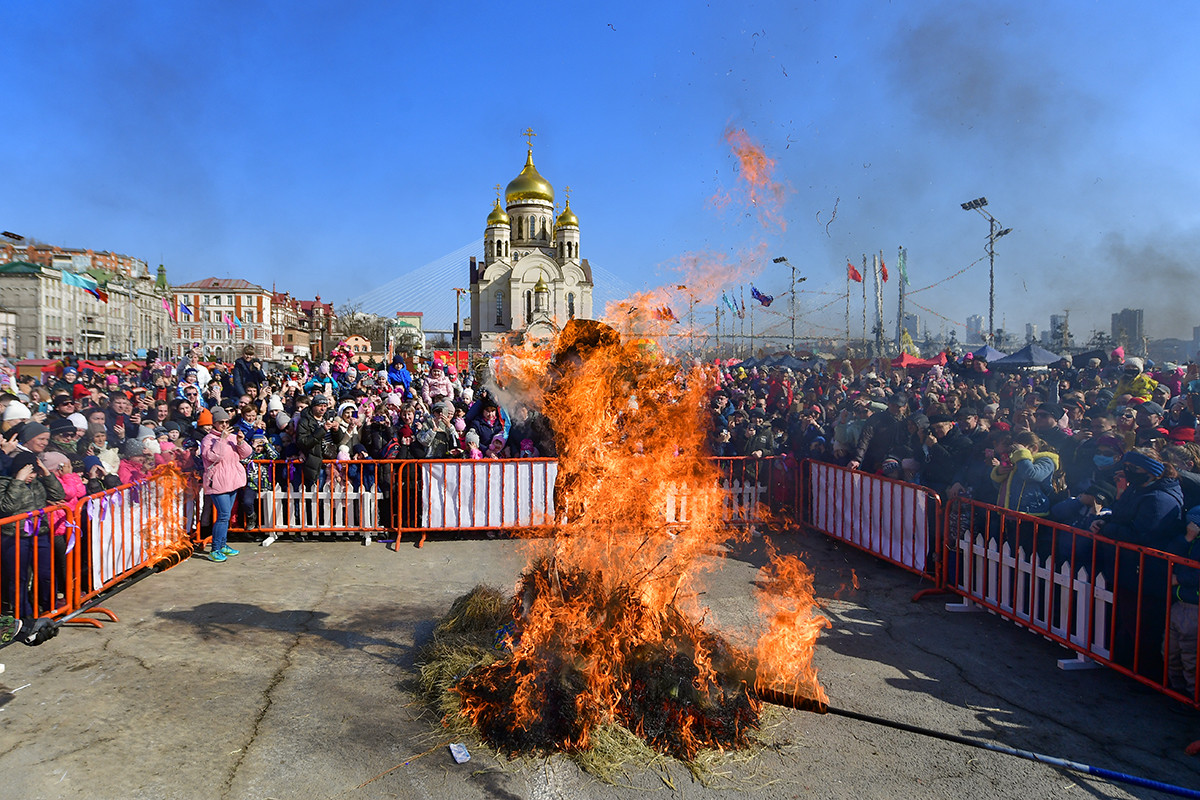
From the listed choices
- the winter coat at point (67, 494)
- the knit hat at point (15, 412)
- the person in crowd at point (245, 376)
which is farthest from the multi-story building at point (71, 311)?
the winter coat at point (67, 494)

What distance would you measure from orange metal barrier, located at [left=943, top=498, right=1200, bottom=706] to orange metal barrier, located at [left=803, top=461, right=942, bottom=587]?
569 millimetres

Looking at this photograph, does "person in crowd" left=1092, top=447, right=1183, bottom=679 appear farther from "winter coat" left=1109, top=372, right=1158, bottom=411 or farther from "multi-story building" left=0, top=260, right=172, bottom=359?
"multi-story building" left=0, top=260, right=172, bottom=359

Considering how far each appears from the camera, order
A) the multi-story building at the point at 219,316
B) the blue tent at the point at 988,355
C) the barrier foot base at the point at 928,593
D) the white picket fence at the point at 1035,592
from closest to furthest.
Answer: the white picket fence at the point at 1035,592
the barrier foot base at the point at 928,593
the blue tent at the point at 988,355
the multi-story building at the point at 219,316

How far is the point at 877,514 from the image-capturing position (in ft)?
28.5

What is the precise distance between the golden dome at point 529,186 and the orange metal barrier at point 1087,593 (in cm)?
8226

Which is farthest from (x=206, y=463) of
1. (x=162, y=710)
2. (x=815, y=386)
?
(x=815, y=386)

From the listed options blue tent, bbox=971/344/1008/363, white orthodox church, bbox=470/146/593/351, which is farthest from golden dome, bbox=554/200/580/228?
blue tent, bbox=971/344/1008/363

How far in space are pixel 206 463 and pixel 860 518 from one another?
27.7 ft

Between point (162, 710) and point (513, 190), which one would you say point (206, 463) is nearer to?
point (162, 710)

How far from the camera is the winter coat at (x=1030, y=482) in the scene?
657 cm

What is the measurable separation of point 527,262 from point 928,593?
8121cm

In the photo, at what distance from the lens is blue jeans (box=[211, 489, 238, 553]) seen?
851 centimetres

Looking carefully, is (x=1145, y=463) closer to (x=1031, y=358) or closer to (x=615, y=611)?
(x=615, y=611)

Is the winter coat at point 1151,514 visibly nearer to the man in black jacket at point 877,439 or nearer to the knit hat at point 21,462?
the man in black jacket at point 877,439
